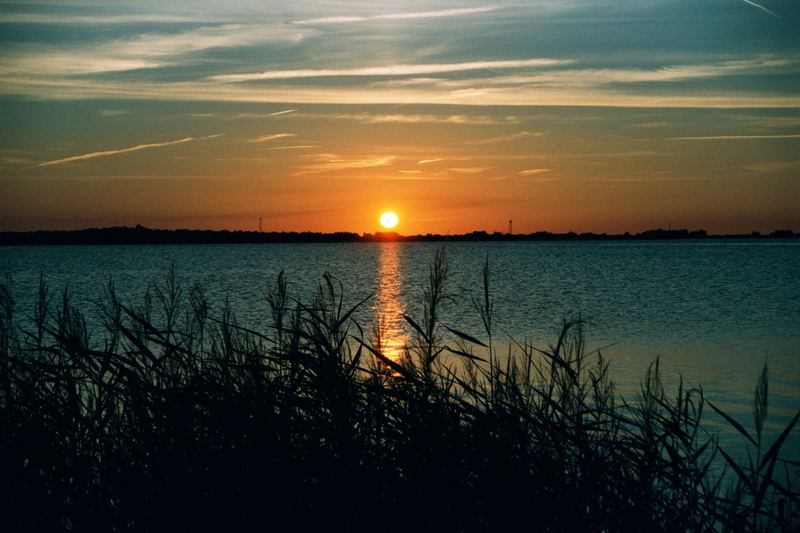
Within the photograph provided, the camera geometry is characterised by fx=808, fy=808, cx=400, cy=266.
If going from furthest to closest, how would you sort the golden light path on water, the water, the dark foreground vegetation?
the water → the golden light path on water → the dark foreground vegetation

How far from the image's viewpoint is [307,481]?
519 cm

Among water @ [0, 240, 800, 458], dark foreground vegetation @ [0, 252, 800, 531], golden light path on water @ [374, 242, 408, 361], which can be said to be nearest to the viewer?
dark foreground vegetation @ [0, 252, 800, 531]

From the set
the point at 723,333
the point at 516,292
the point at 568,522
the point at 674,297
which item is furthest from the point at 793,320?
the point at 568,522

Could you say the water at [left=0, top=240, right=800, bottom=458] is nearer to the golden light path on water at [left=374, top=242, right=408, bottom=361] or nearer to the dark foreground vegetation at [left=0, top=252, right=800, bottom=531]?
the golden light path on water at [left=374, top=242, right=408, bottom=361]

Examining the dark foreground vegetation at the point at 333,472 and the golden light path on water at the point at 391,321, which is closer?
the dark foreground vegetation at the point at 333,472

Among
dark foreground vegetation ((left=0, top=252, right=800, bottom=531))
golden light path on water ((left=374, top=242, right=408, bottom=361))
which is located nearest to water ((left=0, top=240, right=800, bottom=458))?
golden light path on water ((left=374, top=242, right=408, bottom=361))

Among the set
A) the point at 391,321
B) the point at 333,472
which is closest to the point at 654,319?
the point at 391,321

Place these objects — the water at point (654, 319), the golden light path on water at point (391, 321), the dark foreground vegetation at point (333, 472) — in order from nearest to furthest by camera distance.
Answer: the dark foreground vegetation at point (333, 472)
the golden light path on water at point (391, 321)
the water at point (654, 319)

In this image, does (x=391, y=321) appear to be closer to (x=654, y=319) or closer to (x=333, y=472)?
(x=654, y=319)

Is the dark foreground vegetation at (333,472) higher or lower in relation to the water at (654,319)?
higher

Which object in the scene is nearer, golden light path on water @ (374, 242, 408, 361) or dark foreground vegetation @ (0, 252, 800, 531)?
dark foreground vegetation @ (0, 252, 800, 531)

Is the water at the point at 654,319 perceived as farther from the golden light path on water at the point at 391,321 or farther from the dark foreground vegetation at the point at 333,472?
the dark foreground vegetation at the point at 333,472

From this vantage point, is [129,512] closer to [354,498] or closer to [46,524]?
[46,524]

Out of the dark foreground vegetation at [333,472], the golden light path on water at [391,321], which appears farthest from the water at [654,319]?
the dark foreground vegetation at [333,472]
